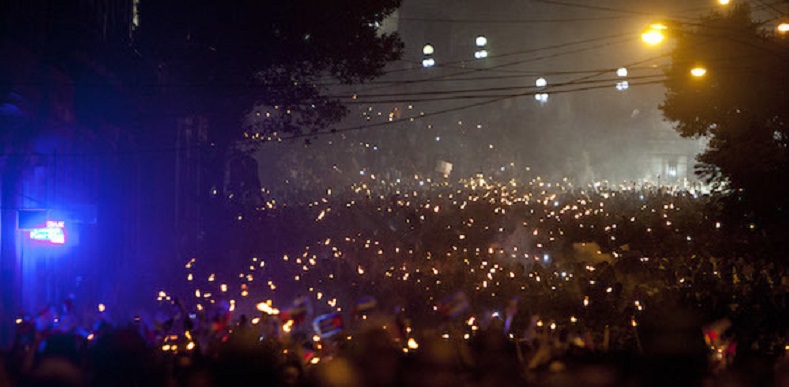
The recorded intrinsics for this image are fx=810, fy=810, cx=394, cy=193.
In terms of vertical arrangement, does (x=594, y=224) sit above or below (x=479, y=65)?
below

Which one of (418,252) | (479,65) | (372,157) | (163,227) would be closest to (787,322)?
(418,252)

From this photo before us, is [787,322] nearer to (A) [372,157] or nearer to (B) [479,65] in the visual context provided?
(A) [372,157]

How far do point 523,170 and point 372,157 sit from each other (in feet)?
51.0

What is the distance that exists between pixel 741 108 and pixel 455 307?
11.1 meters

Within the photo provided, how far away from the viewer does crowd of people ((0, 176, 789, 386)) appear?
7.27 m

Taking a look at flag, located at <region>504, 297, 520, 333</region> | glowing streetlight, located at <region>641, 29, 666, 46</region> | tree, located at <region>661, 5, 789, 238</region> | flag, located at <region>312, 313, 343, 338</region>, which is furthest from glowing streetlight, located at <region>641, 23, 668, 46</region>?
flag, located at <region>312, 313, 343, 338</region>

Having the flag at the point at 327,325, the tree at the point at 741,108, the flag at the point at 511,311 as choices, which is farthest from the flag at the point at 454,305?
the tree at the point at 741,108

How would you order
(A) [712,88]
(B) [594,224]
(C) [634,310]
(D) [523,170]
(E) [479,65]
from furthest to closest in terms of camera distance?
(D) [523,170] < (E) [479,65] < (B) [594,224] < (A) [712,88] < (C) [634,310]

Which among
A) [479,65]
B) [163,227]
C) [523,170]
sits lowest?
[163,227]

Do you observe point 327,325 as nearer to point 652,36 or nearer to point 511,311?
point 511,311

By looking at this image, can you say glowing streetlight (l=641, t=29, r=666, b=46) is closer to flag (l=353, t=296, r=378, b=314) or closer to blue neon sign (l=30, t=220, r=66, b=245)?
flag (l=353, t=296, r=378, b=314)

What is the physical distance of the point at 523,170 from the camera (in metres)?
61.2

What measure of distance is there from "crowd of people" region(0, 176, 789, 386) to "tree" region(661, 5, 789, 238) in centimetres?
104

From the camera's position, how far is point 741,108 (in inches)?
896
